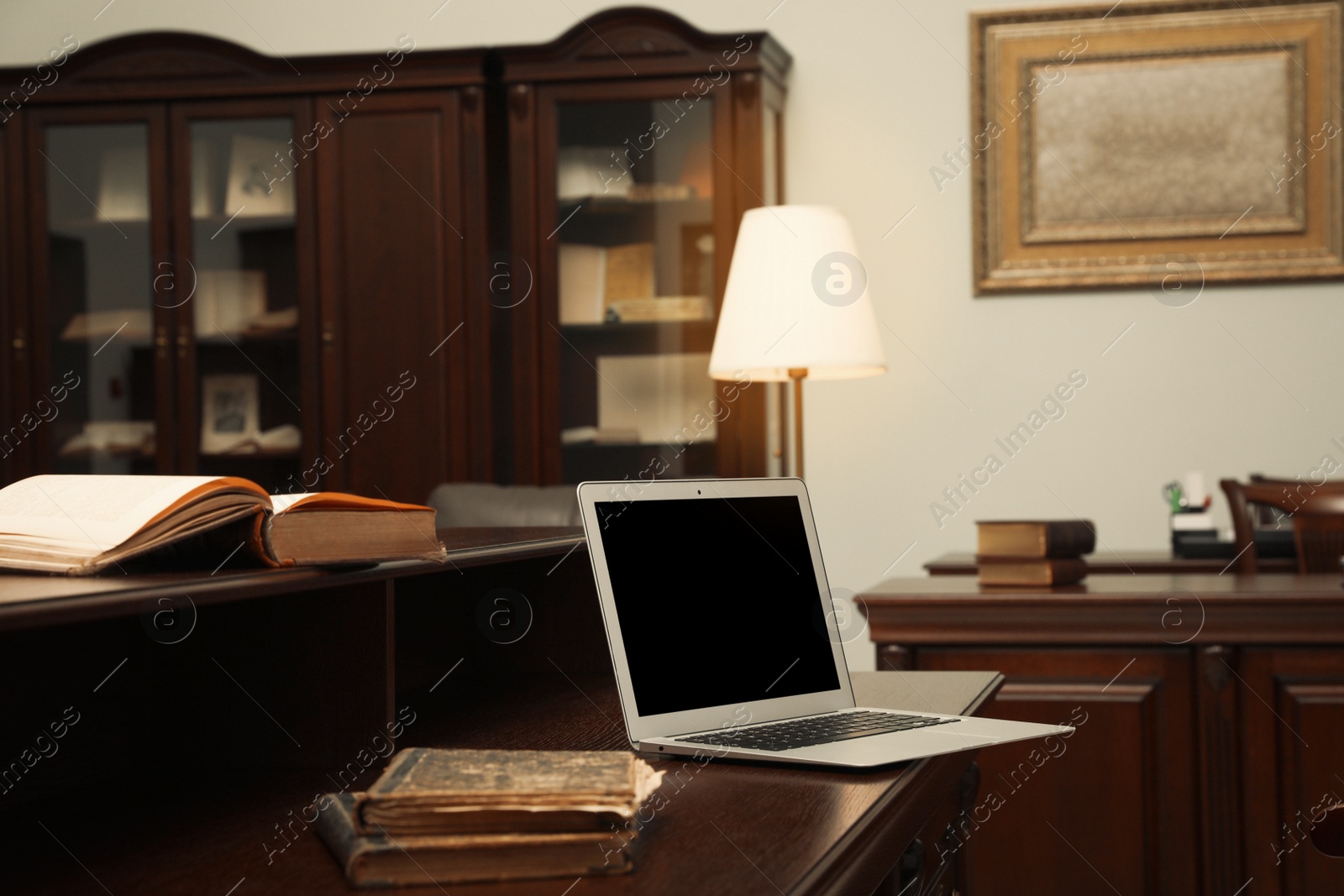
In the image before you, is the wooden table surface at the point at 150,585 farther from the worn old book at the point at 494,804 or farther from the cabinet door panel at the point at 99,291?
the cabinet door panel at the point at 99,291

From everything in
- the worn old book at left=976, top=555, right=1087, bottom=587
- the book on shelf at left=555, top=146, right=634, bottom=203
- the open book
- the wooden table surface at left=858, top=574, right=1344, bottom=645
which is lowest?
the wooden table surface at left=858, top=574, right=1344, bottom=645

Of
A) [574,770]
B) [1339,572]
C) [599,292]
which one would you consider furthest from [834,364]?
[574,770]

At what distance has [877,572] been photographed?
132 inches

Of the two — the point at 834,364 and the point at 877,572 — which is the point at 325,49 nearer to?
the point at 834,364

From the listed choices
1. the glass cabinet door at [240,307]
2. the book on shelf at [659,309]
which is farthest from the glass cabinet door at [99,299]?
the book on shelf at [659,309]

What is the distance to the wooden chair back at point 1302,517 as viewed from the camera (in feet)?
8.09

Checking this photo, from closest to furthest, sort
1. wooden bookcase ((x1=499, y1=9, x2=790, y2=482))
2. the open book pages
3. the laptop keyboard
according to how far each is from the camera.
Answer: the open book pages → the laptop keyboard → wooden bookcase ((x1=499, y1=9, x2=790, y2=482))

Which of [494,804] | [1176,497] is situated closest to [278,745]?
[494,804]

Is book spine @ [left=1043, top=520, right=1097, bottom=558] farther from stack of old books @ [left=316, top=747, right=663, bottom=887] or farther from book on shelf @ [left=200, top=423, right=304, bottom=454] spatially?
book on shelf @ [left=200, top=423, right=304, bottom=454]

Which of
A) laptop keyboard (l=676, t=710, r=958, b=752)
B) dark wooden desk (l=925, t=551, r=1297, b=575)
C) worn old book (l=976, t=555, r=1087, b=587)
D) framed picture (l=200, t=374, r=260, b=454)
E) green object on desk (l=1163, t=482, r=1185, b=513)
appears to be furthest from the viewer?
framed picture (l=200, t=374, r=260, b=454)

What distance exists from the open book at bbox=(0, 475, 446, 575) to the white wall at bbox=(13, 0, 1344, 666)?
2517mm

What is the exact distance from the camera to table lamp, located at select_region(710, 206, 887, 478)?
2.63m

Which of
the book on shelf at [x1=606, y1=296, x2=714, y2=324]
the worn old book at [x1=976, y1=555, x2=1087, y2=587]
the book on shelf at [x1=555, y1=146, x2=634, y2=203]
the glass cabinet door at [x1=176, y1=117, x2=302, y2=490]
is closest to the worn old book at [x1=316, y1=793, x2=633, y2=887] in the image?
the worn old book at [x1=976, y1=555, x2=1087, y2=587]

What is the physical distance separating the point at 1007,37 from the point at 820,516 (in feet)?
4.55
